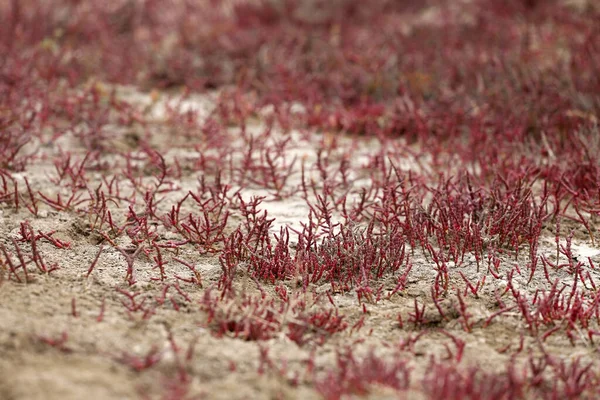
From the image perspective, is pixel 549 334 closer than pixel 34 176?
Yes

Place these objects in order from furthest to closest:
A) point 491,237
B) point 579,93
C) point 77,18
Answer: point 77,18 → point 579,93 → point 491,237

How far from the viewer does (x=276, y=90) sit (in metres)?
6.73

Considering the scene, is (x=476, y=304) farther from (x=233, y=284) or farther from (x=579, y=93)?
(x=579, y=93)

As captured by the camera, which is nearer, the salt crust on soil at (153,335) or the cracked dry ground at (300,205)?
the salt crust on soil at (153,335)

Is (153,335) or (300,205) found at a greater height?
(300,205)

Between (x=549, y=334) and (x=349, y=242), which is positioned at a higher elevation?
(x=349, y=242)

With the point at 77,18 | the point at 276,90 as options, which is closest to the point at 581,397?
the point at 276,90

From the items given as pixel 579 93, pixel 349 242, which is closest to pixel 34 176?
pixel 349 242

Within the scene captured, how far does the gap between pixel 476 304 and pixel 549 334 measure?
409 millimetres

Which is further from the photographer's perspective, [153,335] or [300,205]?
[300,205]

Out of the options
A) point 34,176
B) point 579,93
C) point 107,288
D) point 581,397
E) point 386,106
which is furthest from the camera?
point 386,106

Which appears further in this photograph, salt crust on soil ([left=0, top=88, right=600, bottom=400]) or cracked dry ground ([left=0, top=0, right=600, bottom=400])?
cracked dry ground ([left=0, top=0, right=600, bottom=400])

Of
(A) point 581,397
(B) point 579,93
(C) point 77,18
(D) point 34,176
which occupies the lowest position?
(A) point 581,397

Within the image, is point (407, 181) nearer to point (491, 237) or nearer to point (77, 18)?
point (491, 237)
